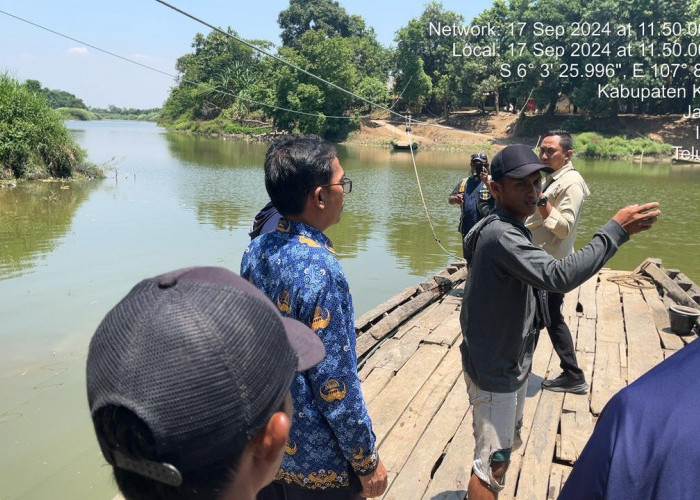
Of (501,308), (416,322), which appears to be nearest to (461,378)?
(416,322)

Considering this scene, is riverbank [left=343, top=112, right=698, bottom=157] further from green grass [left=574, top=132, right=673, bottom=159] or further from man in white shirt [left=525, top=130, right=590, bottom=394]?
man in white shirt [left=525, top=130, right=590, bottom=394]

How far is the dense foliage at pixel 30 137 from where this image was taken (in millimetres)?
16656

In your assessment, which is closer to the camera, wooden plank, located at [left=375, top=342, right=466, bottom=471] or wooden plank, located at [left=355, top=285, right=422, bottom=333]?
wooden plank, located at [left=375, top=342, right=466, bottom=471]

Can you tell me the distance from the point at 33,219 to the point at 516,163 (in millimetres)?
13285

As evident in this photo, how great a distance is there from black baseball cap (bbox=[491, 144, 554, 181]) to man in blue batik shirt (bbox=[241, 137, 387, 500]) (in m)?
0.81

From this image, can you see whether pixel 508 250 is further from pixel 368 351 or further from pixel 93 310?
pixel 93 310

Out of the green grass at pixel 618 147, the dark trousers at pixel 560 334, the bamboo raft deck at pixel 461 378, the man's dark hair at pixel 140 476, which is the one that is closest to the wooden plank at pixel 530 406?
the bamboo raft deck at pixel 461 378

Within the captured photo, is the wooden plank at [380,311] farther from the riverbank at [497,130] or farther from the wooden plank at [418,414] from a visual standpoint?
the riverbank at [497,130]

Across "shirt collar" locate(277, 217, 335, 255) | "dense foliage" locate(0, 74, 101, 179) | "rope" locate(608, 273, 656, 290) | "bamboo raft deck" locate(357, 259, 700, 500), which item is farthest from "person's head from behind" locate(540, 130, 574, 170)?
"dense foliage" locate(0, 74, 101, 179)

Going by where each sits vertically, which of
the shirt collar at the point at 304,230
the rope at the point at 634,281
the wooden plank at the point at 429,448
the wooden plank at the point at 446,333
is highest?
the shirt collar at the point at 304,230

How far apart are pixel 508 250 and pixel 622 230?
0.44 metres

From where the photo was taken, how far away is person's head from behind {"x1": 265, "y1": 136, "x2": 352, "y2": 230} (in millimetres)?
1848

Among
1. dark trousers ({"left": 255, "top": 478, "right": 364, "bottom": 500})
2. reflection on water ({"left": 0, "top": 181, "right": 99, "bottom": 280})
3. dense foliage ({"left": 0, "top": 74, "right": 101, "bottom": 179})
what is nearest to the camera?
dark trousers ({"left": 255, "top": 478, "right": 364, "bottom": 500})

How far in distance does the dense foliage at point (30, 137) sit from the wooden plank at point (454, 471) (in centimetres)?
1759
